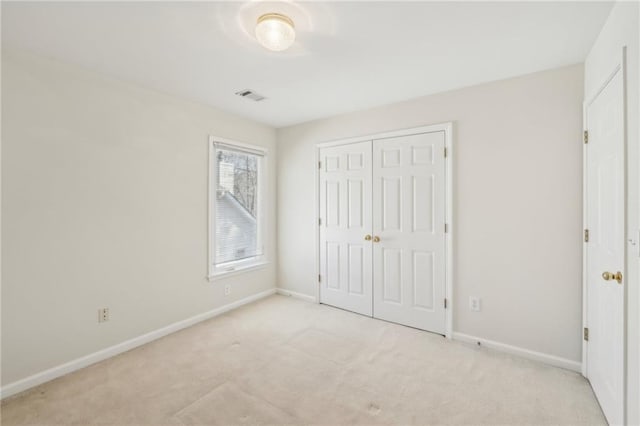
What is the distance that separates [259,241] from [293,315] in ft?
3.83

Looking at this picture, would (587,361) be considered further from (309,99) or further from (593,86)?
(309,99)

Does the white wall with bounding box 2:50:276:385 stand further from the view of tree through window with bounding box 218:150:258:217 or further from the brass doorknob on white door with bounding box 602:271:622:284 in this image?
the brass doorknob on white door with bounding box 602:271:622:284

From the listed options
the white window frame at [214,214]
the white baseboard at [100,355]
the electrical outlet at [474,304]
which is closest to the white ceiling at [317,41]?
the white window frame at [214,214]

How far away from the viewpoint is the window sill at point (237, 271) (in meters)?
3.42

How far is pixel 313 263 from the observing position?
395 cm

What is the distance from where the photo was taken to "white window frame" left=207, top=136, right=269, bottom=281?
3.38 m

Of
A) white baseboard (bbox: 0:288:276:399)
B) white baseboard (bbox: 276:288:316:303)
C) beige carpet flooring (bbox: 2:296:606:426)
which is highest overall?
white baseboard (bbox: 276:288:316:303)

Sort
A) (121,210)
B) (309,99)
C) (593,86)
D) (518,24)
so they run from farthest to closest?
(309,99) → (121,210) → (593,86) → (518,24)

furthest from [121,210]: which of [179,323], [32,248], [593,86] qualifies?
[593,86]

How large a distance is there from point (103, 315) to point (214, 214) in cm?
142

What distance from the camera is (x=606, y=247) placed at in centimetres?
181

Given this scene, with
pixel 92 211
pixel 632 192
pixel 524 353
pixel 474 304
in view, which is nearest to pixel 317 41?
→ pixel 632 192

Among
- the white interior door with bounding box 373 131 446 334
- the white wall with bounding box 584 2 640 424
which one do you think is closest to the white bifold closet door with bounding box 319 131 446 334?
the white interior door with bounding box 373 131 446 334

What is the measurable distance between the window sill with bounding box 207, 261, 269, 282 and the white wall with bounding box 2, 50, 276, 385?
146 millimetres
